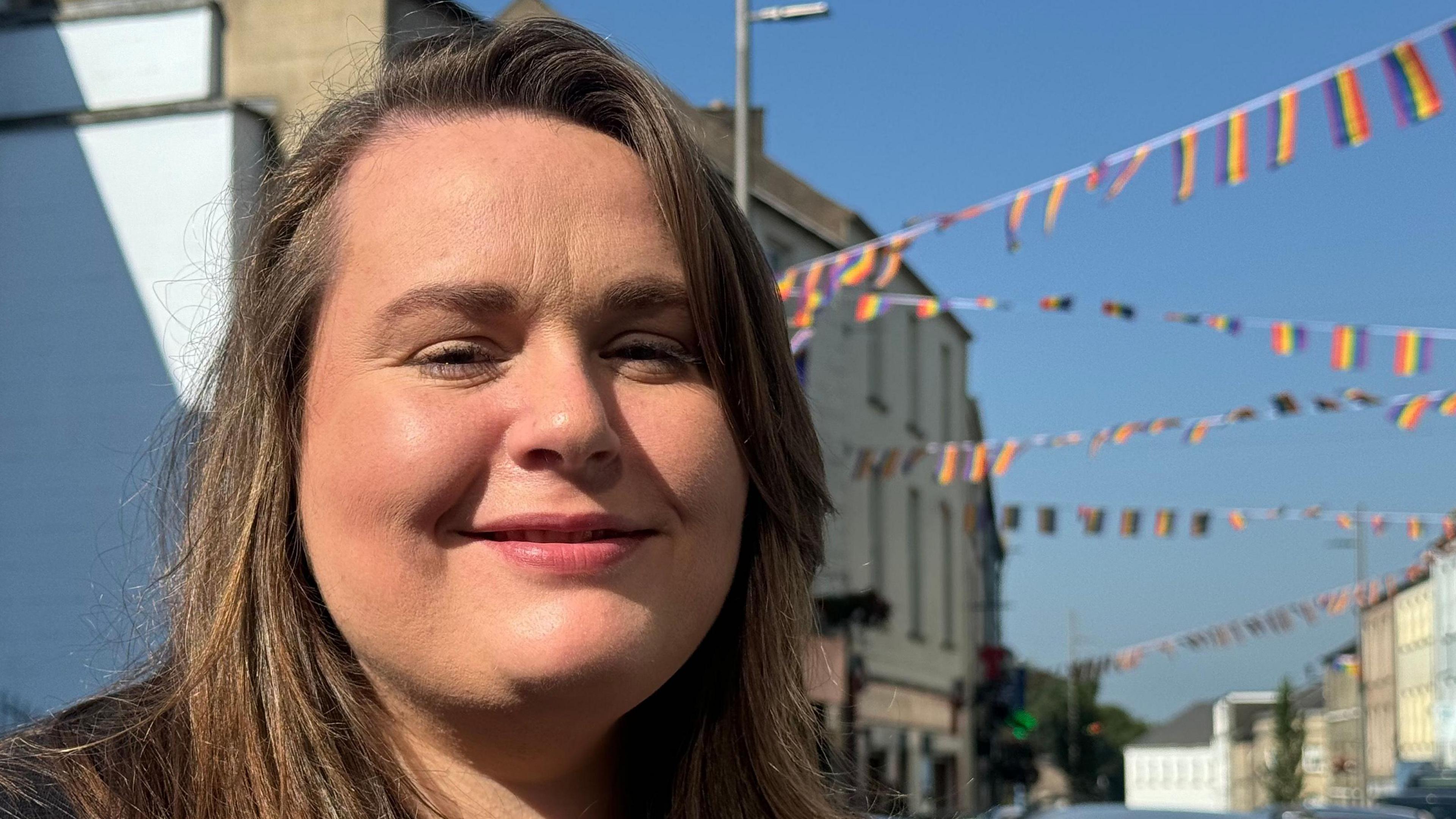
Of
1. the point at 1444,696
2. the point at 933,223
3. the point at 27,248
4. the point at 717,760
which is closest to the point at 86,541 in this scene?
the point at 27,248

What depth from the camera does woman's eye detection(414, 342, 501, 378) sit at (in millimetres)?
1260

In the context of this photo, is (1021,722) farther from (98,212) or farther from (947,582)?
(98,212)

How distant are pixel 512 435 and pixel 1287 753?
7386 cm

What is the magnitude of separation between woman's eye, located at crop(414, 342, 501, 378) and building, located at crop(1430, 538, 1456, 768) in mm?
55887

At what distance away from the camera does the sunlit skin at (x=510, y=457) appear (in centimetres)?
121

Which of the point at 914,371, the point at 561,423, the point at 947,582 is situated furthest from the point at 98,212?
the point at 947,582

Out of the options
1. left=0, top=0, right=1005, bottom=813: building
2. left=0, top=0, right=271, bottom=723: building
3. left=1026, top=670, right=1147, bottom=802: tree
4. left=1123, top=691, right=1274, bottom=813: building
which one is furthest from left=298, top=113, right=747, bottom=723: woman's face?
left=1123, top=691, right=1274, bottom=813: building

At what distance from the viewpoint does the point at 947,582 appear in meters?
25.1

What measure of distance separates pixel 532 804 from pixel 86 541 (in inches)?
374

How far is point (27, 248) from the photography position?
10.4 m

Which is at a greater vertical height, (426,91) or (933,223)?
(933,223)

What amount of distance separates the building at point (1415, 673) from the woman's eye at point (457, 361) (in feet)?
196

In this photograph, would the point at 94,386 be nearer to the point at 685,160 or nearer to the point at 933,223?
the point at 933,223

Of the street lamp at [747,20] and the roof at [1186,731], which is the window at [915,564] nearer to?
the street lamp at [747,20]
